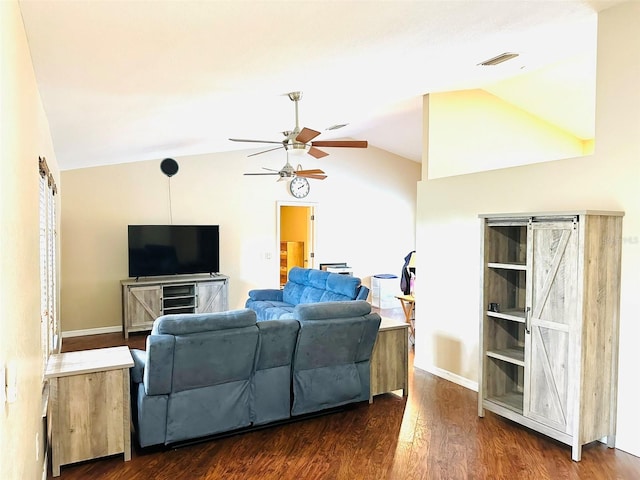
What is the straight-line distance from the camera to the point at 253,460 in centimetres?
308

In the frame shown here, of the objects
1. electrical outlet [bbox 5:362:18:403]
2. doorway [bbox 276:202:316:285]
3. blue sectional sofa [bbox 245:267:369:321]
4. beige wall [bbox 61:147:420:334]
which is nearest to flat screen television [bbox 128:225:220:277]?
beige wall [bbox 61:147:420:334]

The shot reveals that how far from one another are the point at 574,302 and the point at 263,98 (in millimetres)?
2872

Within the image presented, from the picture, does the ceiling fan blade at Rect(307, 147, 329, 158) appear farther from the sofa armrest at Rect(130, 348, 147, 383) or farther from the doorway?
the doorway

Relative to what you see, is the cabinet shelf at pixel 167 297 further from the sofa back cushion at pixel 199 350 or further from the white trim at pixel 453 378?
the sofa back cushion at pixel 199 350

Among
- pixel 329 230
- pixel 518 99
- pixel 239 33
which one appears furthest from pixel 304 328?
pixel 329 230

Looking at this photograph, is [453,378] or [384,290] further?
[384,290]

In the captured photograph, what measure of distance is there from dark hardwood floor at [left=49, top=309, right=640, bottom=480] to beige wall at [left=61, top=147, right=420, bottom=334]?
13.5 ft

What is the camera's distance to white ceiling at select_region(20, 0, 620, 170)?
1.98 m

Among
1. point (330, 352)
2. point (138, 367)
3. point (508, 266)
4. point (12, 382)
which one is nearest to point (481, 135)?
point (508, 266)

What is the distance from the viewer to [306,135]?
403 cm

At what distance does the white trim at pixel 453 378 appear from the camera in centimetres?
444

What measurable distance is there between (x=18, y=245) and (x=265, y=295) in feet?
16.7

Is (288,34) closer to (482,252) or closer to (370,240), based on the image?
(482,252)

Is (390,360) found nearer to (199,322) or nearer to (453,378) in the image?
(453,378)
